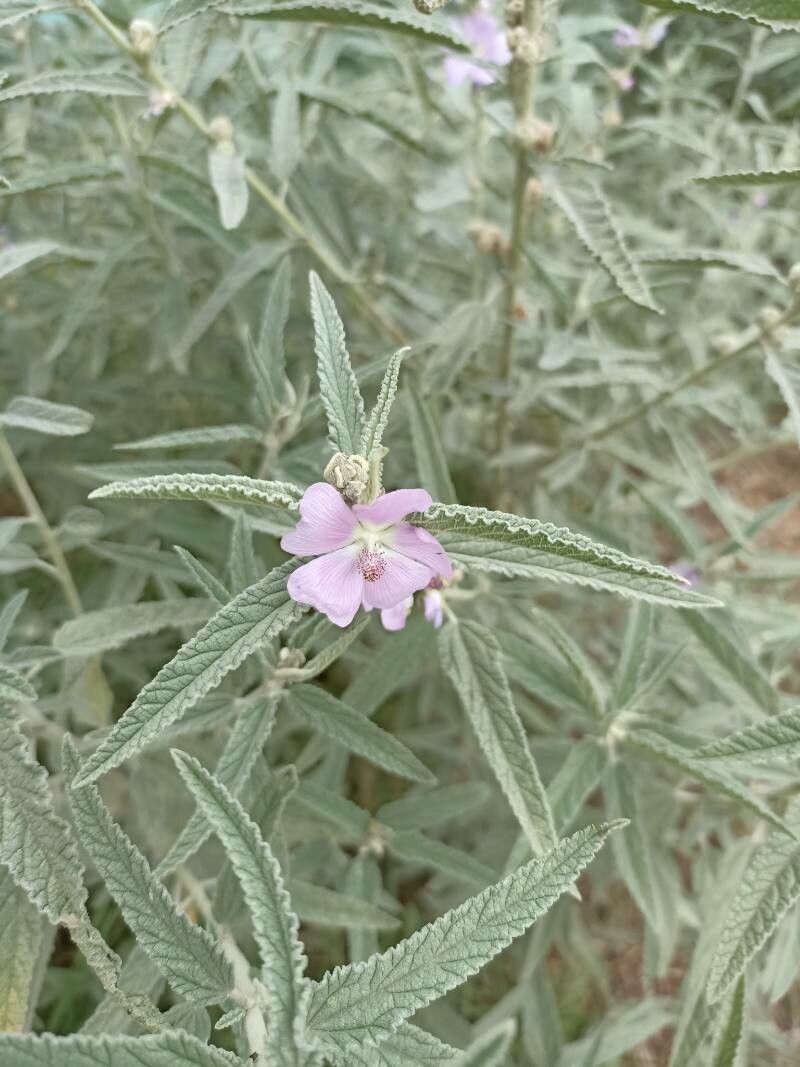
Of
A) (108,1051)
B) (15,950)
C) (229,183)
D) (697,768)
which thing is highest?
(229,183)

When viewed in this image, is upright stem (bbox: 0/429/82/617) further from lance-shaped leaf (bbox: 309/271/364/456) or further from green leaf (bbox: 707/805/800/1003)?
green leaf (bbox: 707/805/800/1003)

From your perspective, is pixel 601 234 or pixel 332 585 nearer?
pixel 332 585

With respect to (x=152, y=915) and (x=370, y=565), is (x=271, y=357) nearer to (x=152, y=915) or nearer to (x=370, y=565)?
(x=370, y=565)

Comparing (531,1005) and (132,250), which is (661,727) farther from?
(132,250)

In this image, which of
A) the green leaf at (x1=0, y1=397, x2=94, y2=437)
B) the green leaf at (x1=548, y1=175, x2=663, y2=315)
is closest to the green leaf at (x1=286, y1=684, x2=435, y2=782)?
the green leaf at (x1=0, y1=397, x2=94, y2=437)

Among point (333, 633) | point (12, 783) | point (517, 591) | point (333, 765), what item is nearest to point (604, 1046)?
point (333, 765)

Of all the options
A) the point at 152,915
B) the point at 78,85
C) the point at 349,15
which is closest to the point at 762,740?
the point at 152,915

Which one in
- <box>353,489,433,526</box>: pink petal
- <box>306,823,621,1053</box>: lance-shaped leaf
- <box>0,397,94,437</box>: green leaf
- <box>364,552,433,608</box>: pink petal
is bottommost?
<box>306,823,621,1053</box>: lance-shaped leaf
